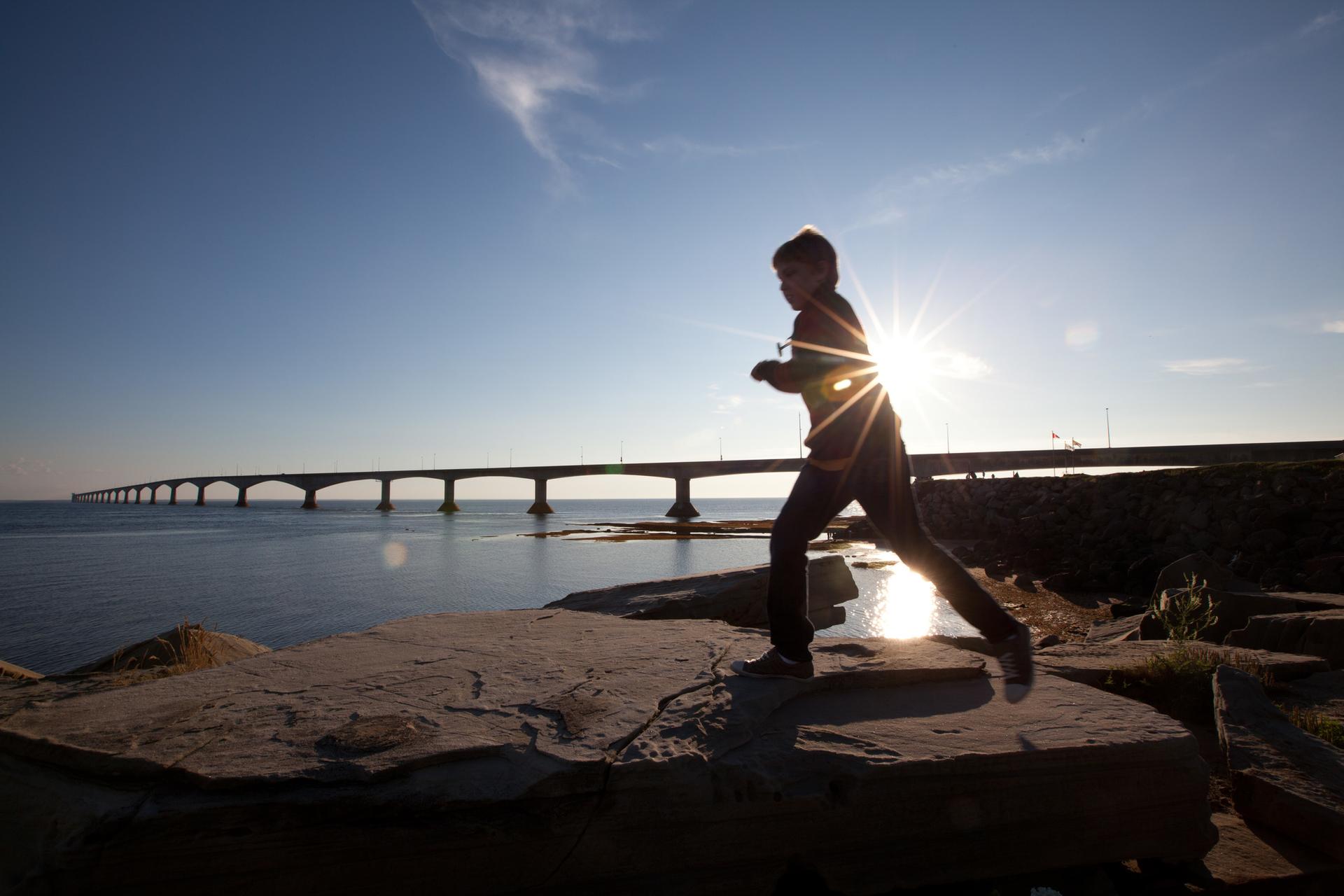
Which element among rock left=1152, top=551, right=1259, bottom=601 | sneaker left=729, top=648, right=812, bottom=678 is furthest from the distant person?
rock left=1152, top=551, right=1259, bottom=601

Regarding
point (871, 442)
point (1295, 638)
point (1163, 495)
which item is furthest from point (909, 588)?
point (871, 442)

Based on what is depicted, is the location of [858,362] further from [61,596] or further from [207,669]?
[61,596]

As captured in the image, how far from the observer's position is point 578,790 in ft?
5.98

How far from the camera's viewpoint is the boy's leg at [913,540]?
106 inches

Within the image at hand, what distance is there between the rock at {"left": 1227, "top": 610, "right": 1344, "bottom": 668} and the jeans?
9.75 ft

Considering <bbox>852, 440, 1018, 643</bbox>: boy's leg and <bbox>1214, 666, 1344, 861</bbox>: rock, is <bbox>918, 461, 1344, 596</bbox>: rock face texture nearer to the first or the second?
<bbox>1214, 666, 1344, 861</bbox>: rock

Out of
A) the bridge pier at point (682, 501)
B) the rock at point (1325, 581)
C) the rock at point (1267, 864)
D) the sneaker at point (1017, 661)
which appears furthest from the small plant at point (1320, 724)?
the bridge pier at point (682, 501)

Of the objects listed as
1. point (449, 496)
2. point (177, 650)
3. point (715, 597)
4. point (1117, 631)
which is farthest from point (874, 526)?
point (449, 496)

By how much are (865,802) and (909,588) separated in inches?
441

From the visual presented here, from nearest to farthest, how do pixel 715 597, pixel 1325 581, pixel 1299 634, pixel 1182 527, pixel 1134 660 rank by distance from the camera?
pixel 1134 660
pixel 1299 634
pixel 715 597
pixel 1325 581
pixel 1182 527

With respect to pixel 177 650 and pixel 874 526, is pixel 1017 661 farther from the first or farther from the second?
pixel 177 650

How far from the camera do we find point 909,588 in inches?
484

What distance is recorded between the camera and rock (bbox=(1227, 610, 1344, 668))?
13.4 ft

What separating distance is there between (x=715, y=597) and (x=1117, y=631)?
3358 millimetres
